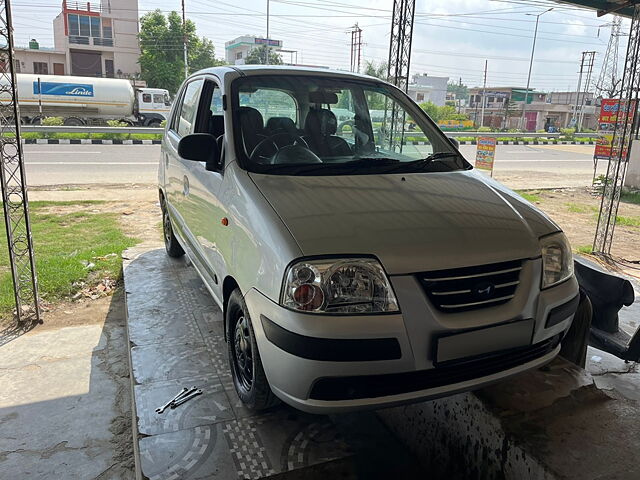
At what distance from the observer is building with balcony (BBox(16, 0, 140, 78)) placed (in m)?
40.1

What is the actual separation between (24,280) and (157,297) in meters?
1.43

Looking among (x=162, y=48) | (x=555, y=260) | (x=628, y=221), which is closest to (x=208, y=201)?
(x=555, y=260)

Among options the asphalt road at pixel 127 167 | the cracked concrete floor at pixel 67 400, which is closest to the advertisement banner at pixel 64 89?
the asphalt road at pixel 127 167

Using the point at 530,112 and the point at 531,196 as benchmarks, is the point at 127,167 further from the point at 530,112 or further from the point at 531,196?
the point at 530,112

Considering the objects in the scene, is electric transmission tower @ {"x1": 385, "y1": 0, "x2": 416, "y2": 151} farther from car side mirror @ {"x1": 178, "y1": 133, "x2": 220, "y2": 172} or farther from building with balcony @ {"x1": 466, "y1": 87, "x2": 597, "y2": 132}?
building with balcony @ {"x1": 466, "y1": 87, "x2": 597, "y2": 132}

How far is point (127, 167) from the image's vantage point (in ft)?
44.4

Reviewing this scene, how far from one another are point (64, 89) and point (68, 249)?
23.1m

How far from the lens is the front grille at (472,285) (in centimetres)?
203

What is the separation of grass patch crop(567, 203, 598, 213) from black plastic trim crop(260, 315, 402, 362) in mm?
10220

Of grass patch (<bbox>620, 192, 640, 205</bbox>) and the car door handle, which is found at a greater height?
the car door handle

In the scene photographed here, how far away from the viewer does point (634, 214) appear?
10930 mm

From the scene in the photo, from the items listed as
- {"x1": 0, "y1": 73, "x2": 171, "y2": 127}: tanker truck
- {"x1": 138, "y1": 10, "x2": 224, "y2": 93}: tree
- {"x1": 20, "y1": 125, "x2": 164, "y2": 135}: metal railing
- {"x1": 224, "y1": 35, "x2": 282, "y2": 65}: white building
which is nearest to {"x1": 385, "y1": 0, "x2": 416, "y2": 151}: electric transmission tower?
{"x1": 20, "y1": 125, "x2": 164, "y2": 135}: metal railing

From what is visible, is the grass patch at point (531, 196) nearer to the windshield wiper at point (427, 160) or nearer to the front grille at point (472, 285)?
the windshield wiper at point (427, 160)

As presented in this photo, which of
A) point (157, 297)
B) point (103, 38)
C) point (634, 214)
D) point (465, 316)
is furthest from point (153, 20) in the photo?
point (465, 316)
